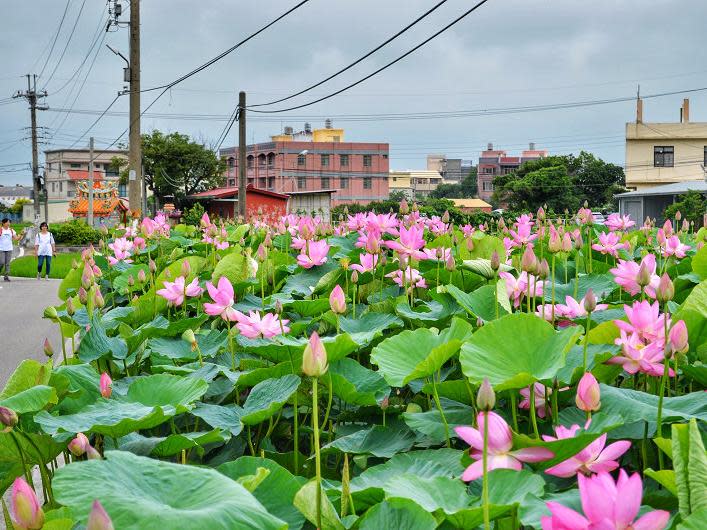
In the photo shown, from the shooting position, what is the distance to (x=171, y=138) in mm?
52094

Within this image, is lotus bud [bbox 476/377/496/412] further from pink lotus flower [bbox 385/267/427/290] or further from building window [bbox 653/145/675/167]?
building window [bbox 653/145/675/167]

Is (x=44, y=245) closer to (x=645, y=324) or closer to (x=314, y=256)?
(x=314, y=256)

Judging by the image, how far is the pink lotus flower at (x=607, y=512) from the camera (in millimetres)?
645

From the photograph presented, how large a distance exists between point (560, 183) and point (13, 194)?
302 ft

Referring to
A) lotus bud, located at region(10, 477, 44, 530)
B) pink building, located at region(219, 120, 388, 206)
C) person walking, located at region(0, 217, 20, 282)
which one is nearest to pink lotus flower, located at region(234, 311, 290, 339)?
lotus bud, located at region(10, 477, 44, 530)

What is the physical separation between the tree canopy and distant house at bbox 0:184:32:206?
82615 millimetres

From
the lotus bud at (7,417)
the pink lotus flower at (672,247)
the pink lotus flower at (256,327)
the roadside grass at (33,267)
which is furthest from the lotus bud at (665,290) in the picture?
the roadside grass at (33,267)

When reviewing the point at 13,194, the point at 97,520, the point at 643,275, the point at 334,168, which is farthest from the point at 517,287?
the point at 13,194

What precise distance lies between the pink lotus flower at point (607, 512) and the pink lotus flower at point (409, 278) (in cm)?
146

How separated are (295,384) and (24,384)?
50 centimetres

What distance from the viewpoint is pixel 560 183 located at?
51094mm

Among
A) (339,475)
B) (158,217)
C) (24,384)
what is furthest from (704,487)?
(158,217)

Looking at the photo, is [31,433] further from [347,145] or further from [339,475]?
[347,145]

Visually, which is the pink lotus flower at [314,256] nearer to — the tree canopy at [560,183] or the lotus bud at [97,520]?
the lotus bud at [97,520]
